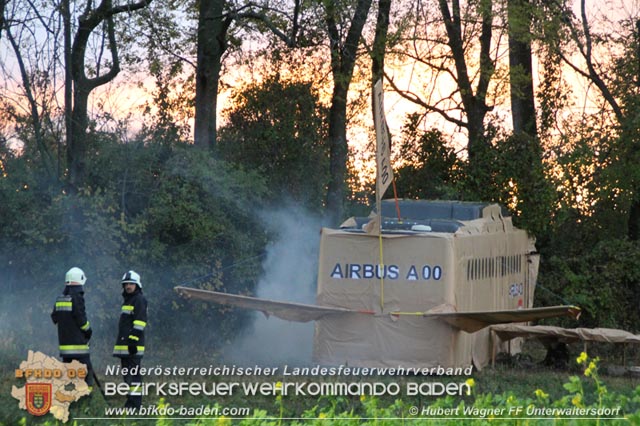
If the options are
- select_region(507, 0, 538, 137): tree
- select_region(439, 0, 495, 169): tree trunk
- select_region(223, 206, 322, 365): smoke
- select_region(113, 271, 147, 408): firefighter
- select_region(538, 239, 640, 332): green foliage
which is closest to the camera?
select_region(113, 271, 147, 408): firefighter

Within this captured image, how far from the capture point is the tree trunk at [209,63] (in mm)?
25406

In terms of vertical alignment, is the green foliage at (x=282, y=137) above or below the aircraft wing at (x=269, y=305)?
above

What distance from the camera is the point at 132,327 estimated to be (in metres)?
13.7

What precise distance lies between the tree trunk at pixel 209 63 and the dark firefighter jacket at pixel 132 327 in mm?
11796

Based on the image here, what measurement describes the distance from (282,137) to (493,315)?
36.3ft

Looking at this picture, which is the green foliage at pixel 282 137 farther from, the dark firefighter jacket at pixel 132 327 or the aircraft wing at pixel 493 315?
the dark firefighter jacket at pixel 132 327

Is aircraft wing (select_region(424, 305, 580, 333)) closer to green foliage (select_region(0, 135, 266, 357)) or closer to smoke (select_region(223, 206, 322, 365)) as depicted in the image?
smoke (select_region(223, 206, 322, 365))

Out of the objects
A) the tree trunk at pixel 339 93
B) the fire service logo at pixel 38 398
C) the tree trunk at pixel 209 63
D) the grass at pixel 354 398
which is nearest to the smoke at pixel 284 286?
the tree trunk at pixel 339 93

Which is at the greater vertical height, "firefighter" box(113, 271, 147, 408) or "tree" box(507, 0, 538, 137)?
"tree" box(507, 0, 538, 137)

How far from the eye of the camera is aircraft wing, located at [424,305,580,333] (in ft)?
51.3

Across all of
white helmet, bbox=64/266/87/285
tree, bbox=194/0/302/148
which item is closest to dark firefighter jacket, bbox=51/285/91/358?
white helmet, bbox=64/266/87/285

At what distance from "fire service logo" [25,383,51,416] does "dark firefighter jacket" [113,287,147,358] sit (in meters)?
1.35

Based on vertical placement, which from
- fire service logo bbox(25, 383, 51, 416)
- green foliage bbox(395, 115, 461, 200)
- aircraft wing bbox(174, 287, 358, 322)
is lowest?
fire service logo bbox(25, 383, 51, 416)

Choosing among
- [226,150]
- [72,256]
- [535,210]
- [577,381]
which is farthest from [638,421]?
[226,150]
